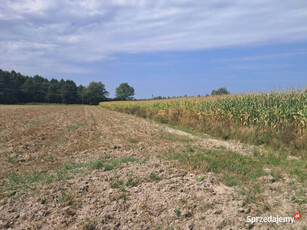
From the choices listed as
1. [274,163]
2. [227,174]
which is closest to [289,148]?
[274,163]

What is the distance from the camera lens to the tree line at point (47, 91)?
86625 millimetres

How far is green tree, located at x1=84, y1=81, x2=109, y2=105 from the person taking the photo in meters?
105

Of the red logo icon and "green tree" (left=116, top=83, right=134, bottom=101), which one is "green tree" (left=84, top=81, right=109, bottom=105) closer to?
"green tree" (left=116, top=83, right=134, bottom=101)

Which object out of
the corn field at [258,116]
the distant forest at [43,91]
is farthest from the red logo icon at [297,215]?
the distant forest at [43,91]

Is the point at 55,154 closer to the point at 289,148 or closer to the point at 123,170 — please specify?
the point at 123,170

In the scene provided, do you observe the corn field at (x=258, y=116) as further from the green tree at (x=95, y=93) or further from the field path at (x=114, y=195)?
the green tree at (x=95, y=93)

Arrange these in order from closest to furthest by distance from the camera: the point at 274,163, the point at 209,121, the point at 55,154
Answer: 1. the point at 274,163
2. the point at 55,154
3. the point at 209,121

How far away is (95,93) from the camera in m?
108

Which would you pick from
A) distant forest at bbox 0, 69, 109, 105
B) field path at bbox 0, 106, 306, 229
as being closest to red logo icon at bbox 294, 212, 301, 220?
field path at bbox 0, 106, 306, 229

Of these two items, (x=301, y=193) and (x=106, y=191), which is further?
(x=106, y=191)

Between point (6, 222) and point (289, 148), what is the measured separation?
8.48m

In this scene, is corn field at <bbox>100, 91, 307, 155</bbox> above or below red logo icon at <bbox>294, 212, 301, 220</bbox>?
above

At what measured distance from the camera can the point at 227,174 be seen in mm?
5441

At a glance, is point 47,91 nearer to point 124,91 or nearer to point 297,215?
point 124,91
